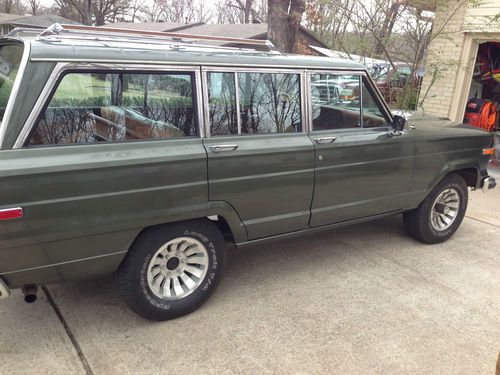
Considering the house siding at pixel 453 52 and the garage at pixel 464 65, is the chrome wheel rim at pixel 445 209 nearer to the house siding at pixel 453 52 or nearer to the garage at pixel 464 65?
the garage at pixel 464 65

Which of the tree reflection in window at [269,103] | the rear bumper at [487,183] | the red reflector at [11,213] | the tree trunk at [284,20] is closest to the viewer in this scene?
the red reflector at [11,213]

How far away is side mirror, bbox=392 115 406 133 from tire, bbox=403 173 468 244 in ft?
2.90

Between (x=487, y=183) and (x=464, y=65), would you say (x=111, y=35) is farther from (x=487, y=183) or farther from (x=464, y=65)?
(x=464, y=65)

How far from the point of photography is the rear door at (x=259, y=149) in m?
3.04

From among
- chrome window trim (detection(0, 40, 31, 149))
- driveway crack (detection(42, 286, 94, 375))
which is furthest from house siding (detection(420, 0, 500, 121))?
driveway crack (detection(42, 286, 94, 375))

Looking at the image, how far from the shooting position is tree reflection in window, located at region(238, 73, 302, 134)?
3.21m

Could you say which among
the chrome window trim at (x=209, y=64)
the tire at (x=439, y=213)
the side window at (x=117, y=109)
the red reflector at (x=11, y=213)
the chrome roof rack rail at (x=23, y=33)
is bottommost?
the tire at (x=439, y=213)

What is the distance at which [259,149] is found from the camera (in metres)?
3.17

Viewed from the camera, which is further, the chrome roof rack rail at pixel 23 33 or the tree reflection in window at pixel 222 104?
the tree reflection in window at pixel 222 104

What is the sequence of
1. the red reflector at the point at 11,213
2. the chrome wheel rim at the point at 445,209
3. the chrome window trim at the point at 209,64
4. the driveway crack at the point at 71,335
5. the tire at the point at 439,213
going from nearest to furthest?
the red reflector at the point at 11,213 → the chrome window trim at the point at 209,64 → the driveway crack at the point at 71,335 → the tire at the point at 439,213 → the chrome wheel rim at the point at 445,209

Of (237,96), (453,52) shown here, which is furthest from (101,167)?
(453,52)

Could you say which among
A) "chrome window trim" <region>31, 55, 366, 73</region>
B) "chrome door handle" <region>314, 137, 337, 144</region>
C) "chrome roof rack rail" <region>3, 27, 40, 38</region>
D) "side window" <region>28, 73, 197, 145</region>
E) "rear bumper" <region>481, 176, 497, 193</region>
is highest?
"chrome roof rack rail" <region>3, 27, 40, 38</region>

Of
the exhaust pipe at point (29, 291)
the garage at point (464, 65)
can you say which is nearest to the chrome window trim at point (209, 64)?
the exhaust pipe at point (29, 291)

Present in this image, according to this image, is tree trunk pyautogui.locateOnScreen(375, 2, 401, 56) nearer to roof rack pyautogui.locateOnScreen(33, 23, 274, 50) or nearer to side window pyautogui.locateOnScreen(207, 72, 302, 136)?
roof rack pyautogui.locateOnScreen(33, 23, 274, 50)
